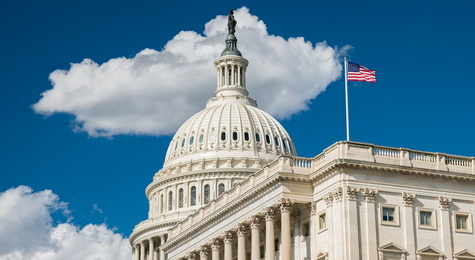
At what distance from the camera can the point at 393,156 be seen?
3634 inches

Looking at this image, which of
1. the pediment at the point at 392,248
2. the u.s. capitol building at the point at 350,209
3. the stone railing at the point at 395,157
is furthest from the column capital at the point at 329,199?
the pediment at the point at 392,248

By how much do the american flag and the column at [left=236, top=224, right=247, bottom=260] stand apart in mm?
17459

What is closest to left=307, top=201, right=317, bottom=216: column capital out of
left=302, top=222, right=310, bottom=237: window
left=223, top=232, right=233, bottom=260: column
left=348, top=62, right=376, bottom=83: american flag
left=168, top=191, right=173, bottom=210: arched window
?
left=302, top=222, right=310, bottom=237: window

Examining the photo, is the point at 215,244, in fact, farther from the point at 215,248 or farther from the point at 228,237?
the point at 228,237

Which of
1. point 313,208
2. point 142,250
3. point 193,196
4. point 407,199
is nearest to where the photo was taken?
point 407,199

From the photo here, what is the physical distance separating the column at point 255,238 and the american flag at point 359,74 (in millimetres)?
15513

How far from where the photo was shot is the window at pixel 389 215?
89438 mm

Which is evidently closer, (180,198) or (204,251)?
(204,251)

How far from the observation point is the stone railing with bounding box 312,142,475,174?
298 ft

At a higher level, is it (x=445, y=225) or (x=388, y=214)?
(x=388, y=214)

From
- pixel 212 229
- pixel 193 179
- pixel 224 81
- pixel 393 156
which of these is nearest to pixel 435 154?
pixel 393 156

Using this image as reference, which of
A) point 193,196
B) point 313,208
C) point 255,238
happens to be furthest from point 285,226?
point 193,196

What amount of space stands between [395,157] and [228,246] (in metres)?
20.7

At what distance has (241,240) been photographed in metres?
101
